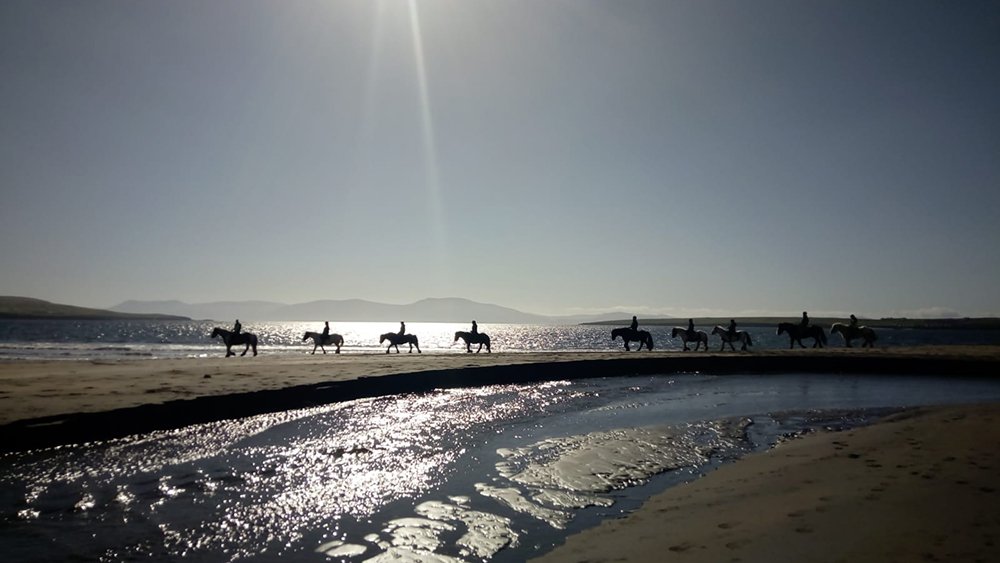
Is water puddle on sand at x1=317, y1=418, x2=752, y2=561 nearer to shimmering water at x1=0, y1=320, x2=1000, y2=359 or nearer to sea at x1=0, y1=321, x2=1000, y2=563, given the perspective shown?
sea at x1=0, y1=321, x2=1000, y2=563

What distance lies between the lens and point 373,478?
8.93 metres

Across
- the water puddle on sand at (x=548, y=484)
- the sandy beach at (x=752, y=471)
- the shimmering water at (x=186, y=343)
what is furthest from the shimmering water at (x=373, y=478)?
the shimmering water at (x=186, y=343)

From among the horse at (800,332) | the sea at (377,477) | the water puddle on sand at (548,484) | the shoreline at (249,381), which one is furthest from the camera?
the horse at (800,332)

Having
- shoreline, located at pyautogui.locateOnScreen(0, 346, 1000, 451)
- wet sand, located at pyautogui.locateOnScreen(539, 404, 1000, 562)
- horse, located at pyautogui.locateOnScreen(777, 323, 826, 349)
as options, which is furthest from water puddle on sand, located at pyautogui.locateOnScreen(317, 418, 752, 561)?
horse, located at pyautogui.locateOnScreen(777, 323, 826, 349)

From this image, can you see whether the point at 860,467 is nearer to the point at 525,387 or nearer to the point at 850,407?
the point at 850,407

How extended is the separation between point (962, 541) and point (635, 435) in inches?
288

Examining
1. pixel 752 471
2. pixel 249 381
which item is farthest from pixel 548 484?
pixel 249 381

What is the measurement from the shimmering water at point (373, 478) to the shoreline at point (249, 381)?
2.39 ft

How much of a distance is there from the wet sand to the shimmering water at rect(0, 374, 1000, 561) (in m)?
0.70

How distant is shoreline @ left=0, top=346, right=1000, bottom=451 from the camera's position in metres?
11.9

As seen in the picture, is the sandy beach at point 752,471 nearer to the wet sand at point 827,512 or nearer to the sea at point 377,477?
the wet sand at point 827,512

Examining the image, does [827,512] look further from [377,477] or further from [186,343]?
[186,343]

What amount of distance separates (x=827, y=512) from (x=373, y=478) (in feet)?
21.1

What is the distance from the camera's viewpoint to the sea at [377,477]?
6.28 metres
